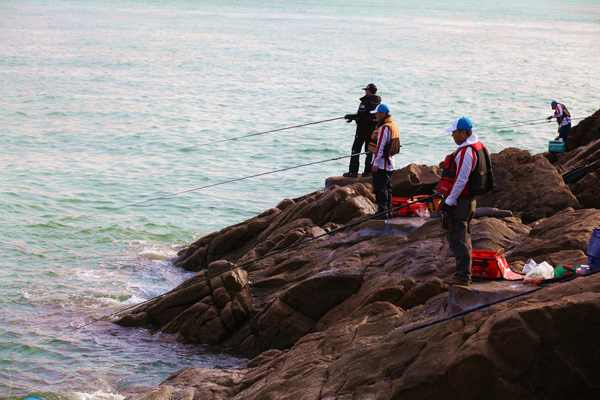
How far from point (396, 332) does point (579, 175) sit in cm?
729

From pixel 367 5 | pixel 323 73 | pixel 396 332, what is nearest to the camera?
pixel 396 332

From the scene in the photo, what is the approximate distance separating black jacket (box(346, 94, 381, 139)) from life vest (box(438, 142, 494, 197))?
6512 millimetres

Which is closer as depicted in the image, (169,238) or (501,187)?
(501,187)

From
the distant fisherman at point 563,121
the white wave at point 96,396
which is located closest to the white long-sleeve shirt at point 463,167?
the white wave at point 96,396

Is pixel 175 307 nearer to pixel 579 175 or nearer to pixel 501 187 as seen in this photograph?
pixel 501 187

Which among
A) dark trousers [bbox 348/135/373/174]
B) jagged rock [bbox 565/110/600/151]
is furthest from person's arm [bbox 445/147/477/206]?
jagged rock [bbox 565/110/600/151]

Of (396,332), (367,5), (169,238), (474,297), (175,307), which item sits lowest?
(169,238)

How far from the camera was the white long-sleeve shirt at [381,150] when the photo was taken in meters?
10.4

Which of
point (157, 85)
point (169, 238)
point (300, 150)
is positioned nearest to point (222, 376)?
point (169, 238)

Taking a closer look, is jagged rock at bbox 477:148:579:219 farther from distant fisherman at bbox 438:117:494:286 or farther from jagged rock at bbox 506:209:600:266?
distant fisherman at bbox 438:117:494:286

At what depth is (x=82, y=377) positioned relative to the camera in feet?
32.2

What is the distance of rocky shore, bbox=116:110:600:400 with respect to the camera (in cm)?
520

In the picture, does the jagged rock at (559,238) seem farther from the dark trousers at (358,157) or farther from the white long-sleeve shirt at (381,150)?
the dark trousers at (358,157)

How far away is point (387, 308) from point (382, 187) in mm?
3435
